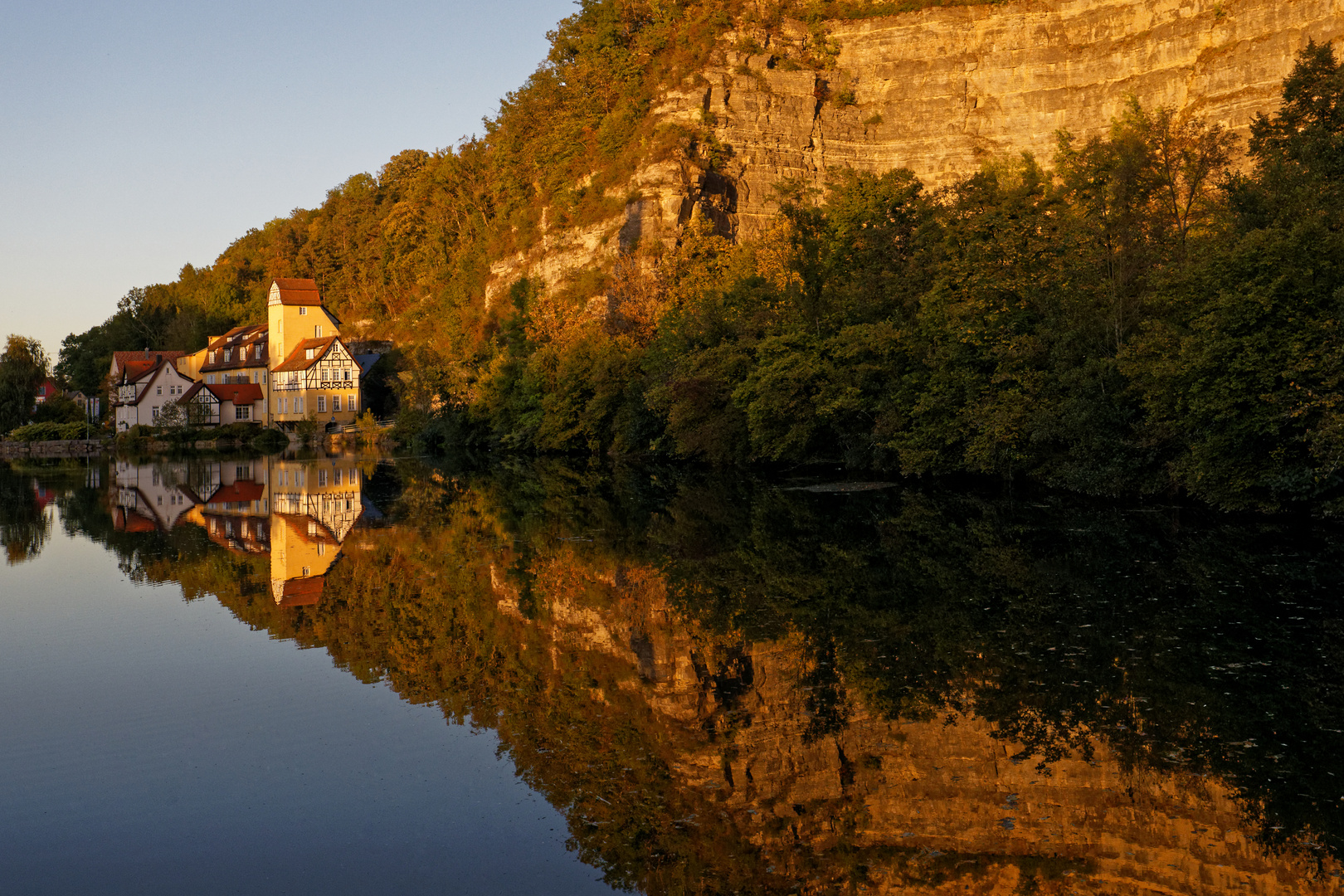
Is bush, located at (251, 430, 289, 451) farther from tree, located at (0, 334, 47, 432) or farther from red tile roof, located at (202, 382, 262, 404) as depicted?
tree, located at (0, 334, 47, 432)

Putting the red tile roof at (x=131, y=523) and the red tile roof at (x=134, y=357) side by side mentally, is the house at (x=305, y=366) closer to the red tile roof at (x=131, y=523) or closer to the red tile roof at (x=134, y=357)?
the red tile roof at (x=134, y=357)

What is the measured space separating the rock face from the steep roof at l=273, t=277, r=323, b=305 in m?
21.7

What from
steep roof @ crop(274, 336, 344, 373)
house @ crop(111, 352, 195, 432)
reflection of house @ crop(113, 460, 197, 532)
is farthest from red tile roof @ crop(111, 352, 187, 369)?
reflection of house @ crop(113, 460, 197, 532)

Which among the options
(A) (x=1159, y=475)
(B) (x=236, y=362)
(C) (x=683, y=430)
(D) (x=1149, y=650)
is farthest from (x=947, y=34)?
(D) (x=1149, y=650)

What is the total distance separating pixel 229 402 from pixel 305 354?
8573mm

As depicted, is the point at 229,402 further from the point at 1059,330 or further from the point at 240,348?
the point at 1059,330

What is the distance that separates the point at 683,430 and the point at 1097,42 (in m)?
50.1

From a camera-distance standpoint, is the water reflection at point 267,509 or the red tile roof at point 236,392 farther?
the red tile roof at point 236,392

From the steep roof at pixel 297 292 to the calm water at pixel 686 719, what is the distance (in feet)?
235

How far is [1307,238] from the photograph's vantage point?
20.5 metres

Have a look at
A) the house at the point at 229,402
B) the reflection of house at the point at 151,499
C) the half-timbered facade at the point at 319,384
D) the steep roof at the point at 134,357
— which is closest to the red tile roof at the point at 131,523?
the reflection of house at the point at 151,499

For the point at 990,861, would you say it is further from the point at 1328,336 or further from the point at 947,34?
the point at 947,34

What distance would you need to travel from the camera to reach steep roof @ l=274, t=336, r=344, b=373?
271 ft

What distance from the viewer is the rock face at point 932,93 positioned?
65.2 metres
